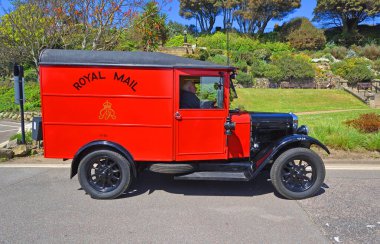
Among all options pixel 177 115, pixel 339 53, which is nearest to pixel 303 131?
pixel 177 115

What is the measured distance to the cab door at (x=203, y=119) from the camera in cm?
493

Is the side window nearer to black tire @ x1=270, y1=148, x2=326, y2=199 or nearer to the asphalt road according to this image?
black tire @ x1=270, y1=148, x2=326, y2=199

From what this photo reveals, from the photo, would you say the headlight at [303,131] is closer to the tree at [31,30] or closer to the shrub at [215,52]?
the tree at [31,30]

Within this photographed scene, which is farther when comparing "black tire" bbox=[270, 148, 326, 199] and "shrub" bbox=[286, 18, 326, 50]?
"shrub" bbox=[286, 18, 326, 50]

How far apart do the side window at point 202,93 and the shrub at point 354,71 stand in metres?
24.4

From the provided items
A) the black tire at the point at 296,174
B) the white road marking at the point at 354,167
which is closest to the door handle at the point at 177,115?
the black tire at the point at 296,174

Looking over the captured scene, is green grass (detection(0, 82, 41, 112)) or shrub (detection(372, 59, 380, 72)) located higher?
shrub (detection(372, 59, 380, 72))

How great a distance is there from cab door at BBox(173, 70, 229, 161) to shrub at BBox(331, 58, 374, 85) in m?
24.4

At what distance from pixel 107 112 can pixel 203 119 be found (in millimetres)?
1459

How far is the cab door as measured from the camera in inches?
194

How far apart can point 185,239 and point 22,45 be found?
12849mm

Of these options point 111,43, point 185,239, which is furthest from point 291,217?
point 111,43

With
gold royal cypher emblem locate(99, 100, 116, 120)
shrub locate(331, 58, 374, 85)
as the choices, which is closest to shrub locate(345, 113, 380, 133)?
gold royal cypher emblem locate(99, 100, 116, 120)

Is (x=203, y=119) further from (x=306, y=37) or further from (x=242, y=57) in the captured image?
(x=306, y=37)
